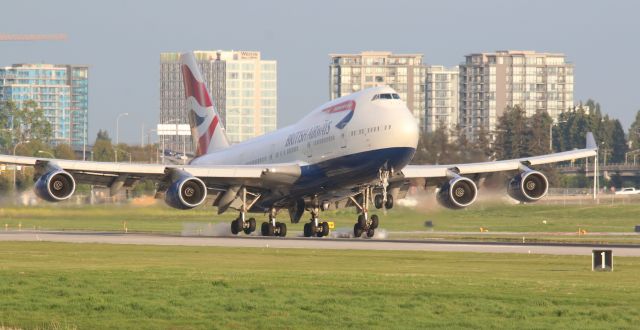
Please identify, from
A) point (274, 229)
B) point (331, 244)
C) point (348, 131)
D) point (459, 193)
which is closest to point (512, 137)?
point (459, 193)

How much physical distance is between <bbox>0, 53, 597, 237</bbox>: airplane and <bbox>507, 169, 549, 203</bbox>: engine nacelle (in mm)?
51

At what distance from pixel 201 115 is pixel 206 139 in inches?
67.9

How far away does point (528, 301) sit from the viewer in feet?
113

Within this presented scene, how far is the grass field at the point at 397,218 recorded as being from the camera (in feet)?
263

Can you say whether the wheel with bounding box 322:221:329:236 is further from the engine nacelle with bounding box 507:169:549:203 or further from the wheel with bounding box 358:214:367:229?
the engine nacelle with bounding box 507:169:549:203

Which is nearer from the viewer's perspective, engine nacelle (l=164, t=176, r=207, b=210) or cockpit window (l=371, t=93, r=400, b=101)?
cockpit window (l=371, t=93, r=400, b=101)

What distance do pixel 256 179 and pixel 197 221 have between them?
2692cm

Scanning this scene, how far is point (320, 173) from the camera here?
6625 cm

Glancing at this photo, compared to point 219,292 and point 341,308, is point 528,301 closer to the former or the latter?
point 341,308

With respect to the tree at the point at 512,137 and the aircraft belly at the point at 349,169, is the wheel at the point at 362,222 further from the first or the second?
the tree at the point at 512,137

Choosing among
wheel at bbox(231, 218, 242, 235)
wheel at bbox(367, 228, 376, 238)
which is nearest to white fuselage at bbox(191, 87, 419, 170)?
wheel at bbox(231, 218, 242, 235)

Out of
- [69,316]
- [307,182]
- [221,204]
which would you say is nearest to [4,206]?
[221,204]

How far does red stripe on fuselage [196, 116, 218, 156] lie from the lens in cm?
8338

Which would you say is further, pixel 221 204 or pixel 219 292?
pixel 221 204
